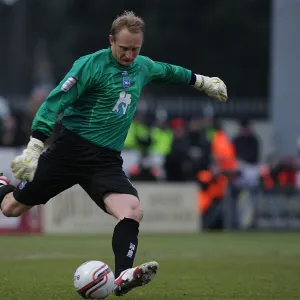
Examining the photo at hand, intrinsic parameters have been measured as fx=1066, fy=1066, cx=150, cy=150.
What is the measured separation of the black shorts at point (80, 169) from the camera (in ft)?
29.1

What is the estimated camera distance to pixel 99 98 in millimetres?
8750

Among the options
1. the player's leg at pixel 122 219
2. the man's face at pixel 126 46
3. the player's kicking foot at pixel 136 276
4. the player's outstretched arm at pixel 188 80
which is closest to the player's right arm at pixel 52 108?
the man's face at pixel 126 46

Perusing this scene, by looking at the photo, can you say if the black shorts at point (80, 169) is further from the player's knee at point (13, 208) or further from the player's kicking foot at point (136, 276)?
the player's kicking foot at point (136, 276)

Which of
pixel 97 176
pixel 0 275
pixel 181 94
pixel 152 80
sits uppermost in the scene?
pixel 181 94

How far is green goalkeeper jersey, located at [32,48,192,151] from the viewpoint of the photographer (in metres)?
8.52

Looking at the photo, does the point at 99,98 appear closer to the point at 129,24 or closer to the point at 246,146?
the point at 129,24

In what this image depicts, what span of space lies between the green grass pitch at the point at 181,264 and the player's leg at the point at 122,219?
44cm

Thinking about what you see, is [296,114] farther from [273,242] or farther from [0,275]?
[0,275]

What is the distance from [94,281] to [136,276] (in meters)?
0.32

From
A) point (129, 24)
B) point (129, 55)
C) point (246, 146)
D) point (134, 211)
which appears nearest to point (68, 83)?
point (129, 55)

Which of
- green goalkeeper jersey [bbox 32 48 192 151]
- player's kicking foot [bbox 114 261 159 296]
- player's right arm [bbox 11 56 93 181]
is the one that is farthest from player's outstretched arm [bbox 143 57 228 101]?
player's kicking foot [bbox 114 261 159 296]

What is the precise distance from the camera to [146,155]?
69.4 ft

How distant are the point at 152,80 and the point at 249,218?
10962 millimetres

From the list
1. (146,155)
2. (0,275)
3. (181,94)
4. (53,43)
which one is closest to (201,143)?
(146,155)
